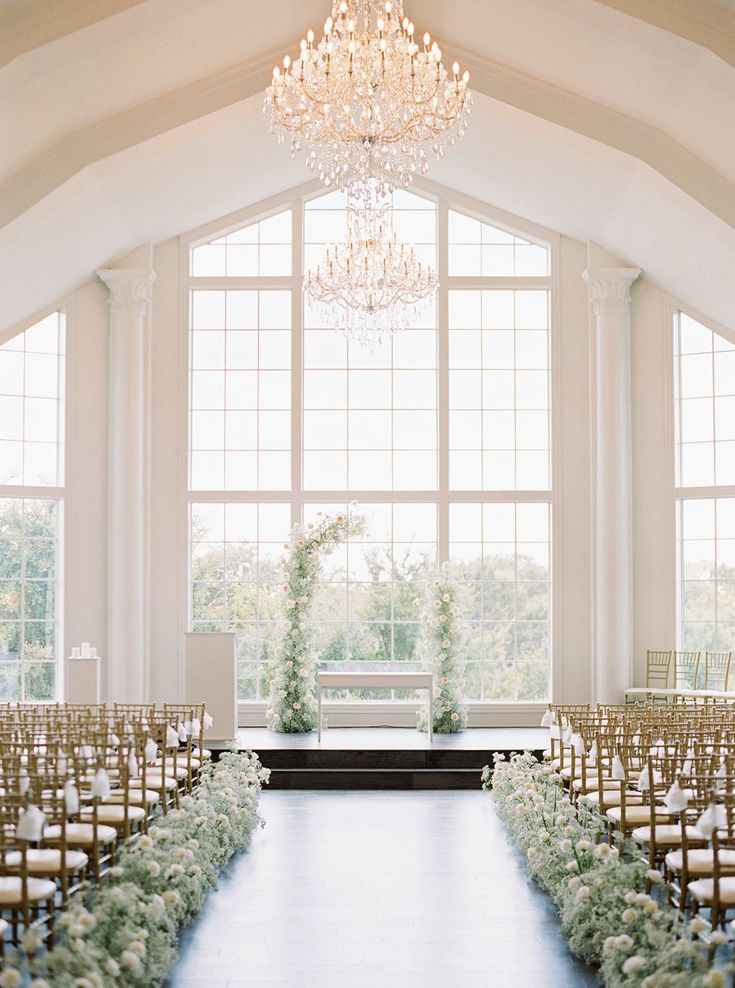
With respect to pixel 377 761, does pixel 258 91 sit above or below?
above

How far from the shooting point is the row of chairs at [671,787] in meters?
5.61

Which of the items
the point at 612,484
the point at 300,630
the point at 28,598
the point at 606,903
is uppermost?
the point at 612,484

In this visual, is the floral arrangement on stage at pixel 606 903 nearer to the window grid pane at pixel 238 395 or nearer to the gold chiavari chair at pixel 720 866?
the gold chiavari chair at pixel 720 866

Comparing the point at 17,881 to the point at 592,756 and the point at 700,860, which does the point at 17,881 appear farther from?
the point at 592,756

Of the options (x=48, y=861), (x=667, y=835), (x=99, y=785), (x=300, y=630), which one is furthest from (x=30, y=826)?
(x=300, y=630)

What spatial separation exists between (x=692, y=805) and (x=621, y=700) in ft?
25.6

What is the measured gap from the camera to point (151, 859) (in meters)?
6.25

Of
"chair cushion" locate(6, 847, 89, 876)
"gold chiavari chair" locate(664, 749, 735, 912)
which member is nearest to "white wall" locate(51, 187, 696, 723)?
"gold chiavari chair" locate(664, 749, 735, 912)

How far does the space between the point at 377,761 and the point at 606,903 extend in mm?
6002

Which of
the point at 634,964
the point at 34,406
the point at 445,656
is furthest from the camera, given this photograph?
the point at 34,406

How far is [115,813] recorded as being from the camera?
23.4 ft

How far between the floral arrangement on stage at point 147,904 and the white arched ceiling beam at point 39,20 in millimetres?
5759

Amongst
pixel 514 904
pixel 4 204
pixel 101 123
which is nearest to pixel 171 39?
pixel 101 123

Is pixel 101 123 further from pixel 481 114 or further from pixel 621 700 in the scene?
pixel 621 700
